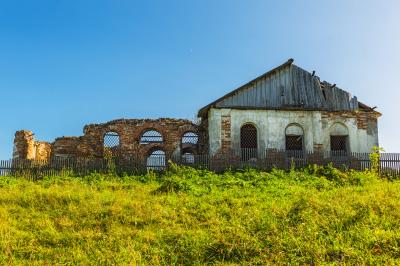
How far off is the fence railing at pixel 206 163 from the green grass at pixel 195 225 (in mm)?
2929

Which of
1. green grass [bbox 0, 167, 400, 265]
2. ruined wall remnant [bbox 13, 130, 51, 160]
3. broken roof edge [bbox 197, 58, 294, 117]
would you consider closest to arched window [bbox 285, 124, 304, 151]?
broken roof edge [bbox 197, 58, 294, 117]

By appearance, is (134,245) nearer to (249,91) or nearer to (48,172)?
(48,172)

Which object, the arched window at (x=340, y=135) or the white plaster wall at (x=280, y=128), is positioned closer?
the white plaster wall at (x=280, y=128)

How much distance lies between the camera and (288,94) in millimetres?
24422

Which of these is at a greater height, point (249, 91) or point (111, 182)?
point (249, 91)

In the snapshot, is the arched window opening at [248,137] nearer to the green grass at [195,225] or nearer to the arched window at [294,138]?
the arched window at [294,138]

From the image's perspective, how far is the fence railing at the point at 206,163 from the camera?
63.0ft

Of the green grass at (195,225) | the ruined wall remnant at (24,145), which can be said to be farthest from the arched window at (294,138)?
the ruined wall remnant at (24,145)

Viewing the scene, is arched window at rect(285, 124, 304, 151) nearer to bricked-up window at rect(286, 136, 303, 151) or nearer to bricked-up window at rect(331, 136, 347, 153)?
bricked-up window at rect(286, 136, 303, 151)

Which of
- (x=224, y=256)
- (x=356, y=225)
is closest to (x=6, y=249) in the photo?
(x=224, y=256)

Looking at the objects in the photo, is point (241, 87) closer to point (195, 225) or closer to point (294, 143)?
point (294, 143)

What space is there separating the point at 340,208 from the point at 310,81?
14.5m

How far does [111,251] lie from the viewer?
988cm

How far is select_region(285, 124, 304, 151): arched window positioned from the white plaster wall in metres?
0.24
